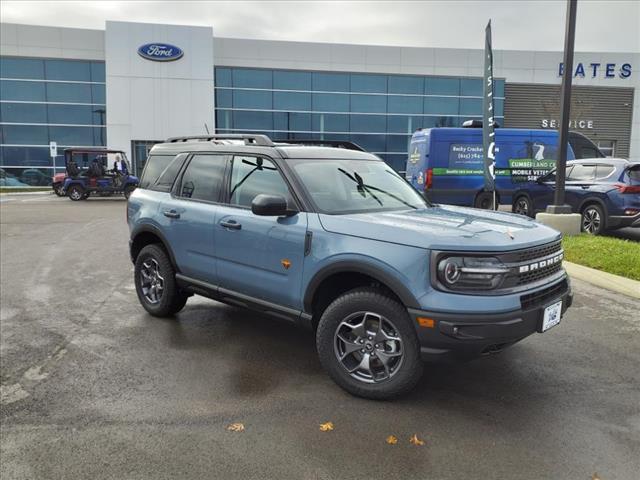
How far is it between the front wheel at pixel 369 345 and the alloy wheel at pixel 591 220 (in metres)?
8.57

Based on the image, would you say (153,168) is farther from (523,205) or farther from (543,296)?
(523,205)

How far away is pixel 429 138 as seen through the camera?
47.3 ft

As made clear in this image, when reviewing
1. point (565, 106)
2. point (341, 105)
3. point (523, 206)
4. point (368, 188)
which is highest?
point (341, 105)

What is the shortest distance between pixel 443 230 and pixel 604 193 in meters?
8.31

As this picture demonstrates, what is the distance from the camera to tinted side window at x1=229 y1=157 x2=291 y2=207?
4.30 m

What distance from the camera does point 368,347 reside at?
143 inches

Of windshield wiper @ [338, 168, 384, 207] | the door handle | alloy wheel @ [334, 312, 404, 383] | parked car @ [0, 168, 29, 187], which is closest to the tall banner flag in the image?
windshield wiper @ [338, 168, 384, 207]

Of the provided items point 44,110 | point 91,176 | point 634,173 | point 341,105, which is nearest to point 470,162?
point 634,173

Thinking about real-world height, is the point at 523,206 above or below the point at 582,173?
below

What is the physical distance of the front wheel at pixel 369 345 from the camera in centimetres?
343

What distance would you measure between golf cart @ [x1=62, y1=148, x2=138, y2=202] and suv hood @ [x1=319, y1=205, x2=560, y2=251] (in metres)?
21.7

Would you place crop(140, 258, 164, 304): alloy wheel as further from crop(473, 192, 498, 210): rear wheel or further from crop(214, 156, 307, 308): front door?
crop(473, 192, 498, 210): rear wheel

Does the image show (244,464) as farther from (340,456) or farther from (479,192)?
(479,192)

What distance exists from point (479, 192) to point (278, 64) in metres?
22.1
